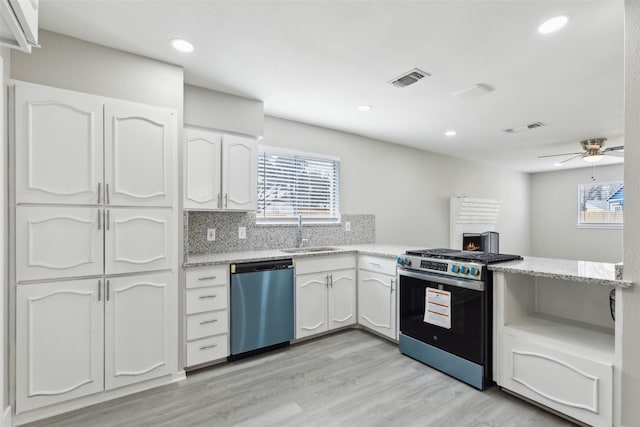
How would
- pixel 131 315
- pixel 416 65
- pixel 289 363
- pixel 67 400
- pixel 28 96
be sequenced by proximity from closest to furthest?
pixel 28 96 → pixel 67 400 → pixel 131 315 → pixel 416 65 → pixel 289 363

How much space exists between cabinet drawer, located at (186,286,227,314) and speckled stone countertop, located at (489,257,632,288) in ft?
6.85

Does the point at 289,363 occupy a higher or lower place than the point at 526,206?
lower

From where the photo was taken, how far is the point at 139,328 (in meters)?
2.20

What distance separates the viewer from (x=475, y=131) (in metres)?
4.09

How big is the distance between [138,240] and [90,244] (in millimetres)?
272

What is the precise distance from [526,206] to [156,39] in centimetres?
811

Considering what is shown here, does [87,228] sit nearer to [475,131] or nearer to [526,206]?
[475,131]

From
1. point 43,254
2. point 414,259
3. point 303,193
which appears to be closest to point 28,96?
point 43,254

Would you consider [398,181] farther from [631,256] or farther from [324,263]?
[631,256]

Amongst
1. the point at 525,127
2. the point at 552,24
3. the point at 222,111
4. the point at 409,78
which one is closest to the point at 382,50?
the point at 409,78

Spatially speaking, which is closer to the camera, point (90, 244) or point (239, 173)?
point (90, 244)

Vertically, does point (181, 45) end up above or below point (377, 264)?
above

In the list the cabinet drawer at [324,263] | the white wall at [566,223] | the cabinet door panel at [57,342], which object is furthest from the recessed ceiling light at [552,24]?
the white wall at [566,223]

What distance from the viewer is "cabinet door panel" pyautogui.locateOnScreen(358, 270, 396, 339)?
10.0ft
